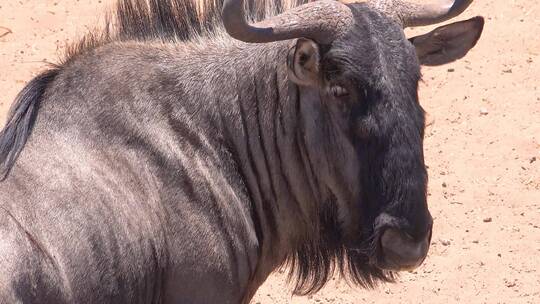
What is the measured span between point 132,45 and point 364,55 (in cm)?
139

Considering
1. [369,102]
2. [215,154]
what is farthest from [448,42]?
[215,154]

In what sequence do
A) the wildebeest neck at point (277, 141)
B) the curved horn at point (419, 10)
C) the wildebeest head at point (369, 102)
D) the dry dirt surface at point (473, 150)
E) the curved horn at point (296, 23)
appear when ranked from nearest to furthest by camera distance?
the curved horn at point (296, 23) < the wildebeest head at point (369, 102) < the wildebeest neck at point (277, 141) < the curved horn at point (419, 10) < the dry dirt surface at point (473, 150)

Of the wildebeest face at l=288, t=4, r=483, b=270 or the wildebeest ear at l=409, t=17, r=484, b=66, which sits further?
the wildebeest ear at l=409, t=17, r=484, b=66

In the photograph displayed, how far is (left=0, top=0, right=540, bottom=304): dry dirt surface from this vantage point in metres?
8.29

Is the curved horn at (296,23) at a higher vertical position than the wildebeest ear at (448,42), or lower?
higher

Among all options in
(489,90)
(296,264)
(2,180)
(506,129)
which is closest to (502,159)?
(506,129)

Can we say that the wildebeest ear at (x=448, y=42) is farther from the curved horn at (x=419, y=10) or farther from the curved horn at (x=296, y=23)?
the curved horn at (x=296, y=23)

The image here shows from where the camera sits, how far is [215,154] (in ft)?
20.0

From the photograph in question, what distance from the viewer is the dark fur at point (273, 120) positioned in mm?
5730

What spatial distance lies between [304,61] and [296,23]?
0.65 ft

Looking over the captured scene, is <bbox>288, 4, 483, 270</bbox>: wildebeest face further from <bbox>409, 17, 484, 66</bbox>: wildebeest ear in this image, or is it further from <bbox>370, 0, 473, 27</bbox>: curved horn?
<bbox>409, 17, 484, 66</bbox>: wildebeest ear

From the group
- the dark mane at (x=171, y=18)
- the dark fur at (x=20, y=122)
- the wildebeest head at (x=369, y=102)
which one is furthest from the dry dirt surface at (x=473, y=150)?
the dark fur at (x=20, y=122)

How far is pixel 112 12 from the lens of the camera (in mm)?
6570

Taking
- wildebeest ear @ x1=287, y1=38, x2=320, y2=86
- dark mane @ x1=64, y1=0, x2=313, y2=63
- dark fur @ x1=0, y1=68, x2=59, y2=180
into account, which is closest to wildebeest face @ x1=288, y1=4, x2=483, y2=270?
wildebeest ear @ x1=287, y1=38, x2=320, y2=86
